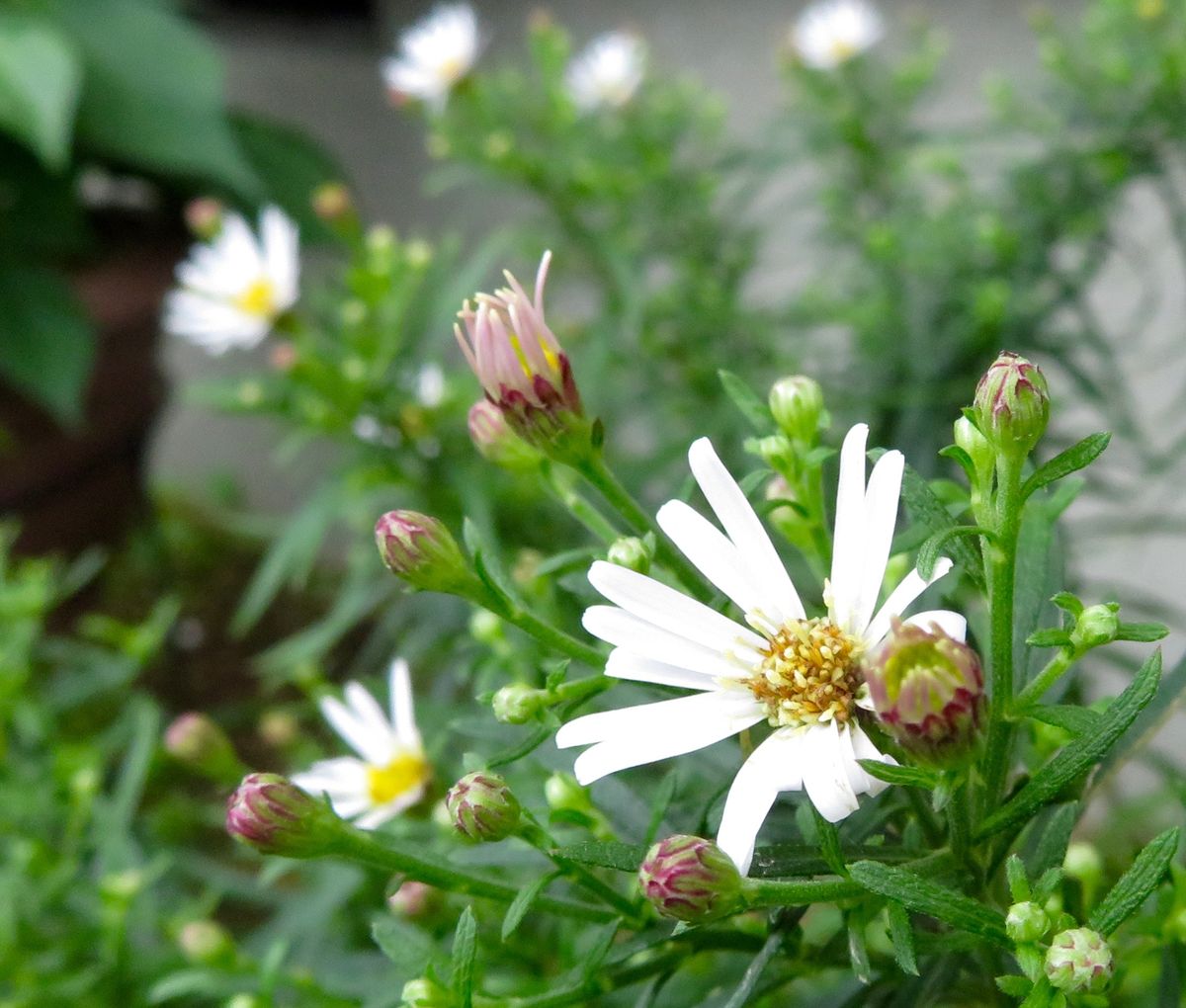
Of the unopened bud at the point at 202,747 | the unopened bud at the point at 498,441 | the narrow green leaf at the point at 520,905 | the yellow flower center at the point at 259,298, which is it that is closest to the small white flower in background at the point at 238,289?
the yellow flower center at the point at 259,298

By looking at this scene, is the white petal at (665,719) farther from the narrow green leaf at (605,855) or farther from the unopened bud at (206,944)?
the unopened bud at (206,944)

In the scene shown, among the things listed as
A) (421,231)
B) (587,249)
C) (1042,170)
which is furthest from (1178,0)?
(421,231)

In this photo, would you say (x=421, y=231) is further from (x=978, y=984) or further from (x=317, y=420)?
(x=978, y=984)

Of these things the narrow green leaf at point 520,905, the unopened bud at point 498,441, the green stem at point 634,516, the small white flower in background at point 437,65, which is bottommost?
the narrow green leaf at point 520,905

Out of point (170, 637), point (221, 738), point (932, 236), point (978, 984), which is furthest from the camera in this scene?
point (170, 637)

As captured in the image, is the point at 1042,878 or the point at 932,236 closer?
the point at 1042,878

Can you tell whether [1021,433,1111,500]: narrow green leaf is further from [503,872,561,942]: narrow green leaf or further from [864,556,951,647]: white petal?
[503,872,561,942]: narrow green leaf

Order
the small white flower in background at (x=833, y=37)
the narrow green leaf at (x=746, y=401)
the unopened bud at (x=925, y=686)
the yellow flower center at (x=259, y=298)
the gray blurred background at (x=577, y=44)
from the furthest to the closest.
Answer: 1. the gray blurred background at (x=577, y=44)
2. the small white flower in background at (x=833, y=37)
3. the yellow flower center at (x=259, y=298)
4. the narrow green leaf at (x=746, y=401)
5. the unopened bud at (x=925, y=686)

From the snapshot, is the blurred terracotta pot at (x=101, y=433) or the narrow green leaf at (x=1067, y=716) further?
the blurred terracotta pot at (x=101, y=433)
